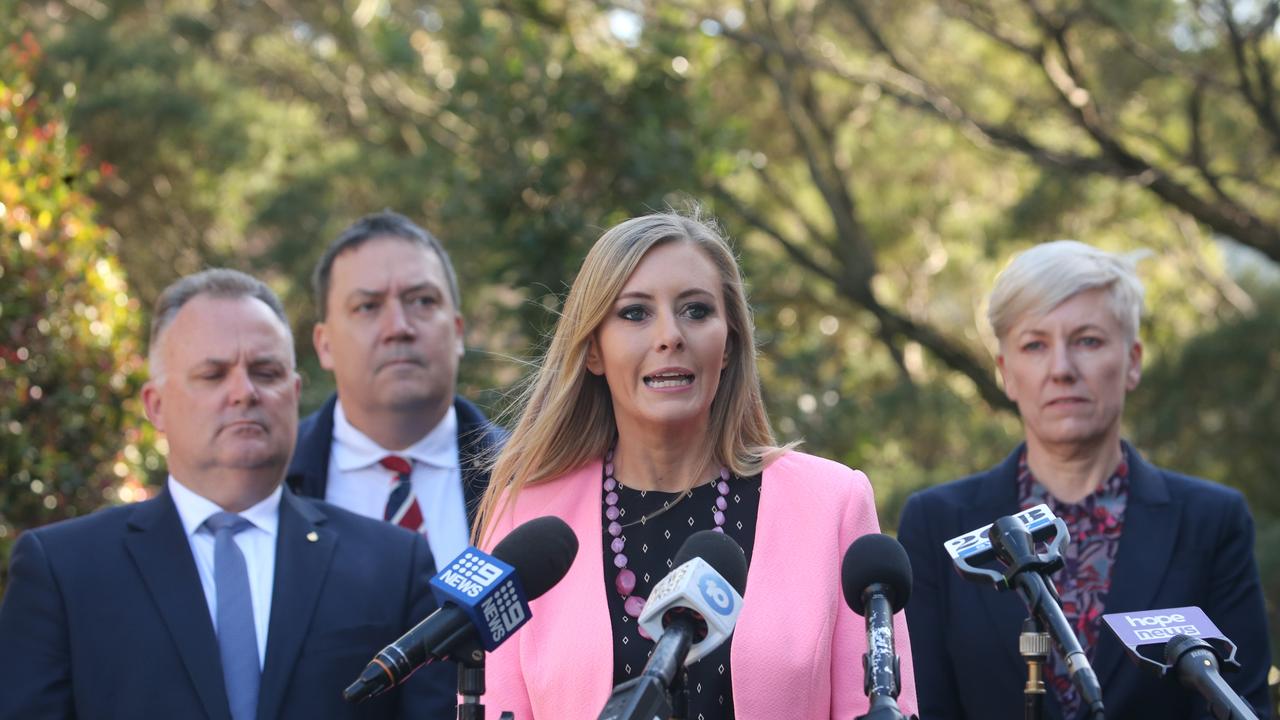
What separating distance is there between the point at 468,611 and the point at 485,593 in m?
0.04

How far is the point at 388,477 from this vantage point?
510cm

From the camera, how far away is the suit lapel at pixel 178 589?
12.4 ft

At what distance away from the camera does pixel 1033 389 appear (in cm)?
424

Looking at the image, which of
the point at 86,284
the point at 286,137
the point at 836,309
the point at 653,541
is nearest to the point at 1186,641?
the point at 653,541

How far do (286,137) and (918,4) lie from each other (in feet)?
20.5

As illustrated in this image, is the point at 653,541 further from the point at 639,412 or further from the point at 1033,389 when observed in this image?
the point at 1033,389

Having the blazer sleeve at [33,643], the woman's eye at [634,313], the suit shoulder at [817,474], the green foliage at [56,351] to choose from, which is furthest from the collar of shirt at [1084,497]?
the green foliage at [56,351]

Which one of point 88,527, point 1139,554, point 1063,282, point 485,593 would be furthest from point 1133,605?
point 88,527

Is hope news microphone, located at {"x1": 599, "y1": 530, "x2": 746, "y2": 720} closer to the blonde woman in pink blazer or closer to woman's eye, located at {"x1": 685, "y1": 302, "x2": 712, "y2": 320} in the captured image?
the blonde woman in pink blazer

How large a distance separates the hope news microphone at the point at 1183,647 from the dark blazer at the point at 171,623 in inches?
71.7

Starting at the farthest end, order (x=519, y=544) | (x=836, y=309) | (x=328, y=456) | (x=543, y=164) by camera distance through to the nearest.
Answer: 1. (x=836, y=309)
2. (x=543, y=164)
3. (x=328, y=456)
4. (x=519, y=544)

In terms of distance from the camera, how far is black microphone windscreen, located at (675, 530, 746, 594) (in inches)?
102

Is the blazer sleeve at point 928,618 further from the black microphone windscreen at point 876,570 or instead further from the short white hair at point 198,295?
the short white hair at point 198,295

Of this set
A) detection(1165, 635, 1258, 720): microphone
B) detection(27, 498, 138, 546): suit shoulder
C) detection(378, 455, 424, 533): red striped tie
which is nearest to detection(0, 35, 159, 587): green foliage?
detection(378, 455, 424, 533): red striped tie
